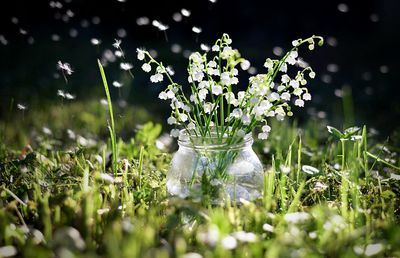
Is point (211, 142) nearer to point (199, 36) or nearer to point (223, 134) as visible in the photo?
point (223, 134)

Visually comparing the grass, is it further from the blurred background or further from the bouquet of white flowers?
the blurred background

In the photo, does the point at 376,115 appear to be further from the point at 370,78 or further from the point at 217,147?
the point at 217,147

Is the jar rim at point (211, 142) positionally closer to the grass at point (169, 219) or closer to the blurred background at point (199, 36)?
the grass at point (169, 219)

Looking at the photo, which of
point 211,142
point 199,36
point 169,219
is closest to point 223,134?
point 211,142

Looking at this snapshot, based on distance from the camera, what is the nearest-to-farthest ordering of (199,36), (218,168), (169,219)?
1. (169,219)
2. (218,168)
3. (199,36)

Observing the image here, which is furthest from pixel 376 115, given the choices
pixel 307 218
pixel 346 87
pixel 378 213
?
pixel 307 218

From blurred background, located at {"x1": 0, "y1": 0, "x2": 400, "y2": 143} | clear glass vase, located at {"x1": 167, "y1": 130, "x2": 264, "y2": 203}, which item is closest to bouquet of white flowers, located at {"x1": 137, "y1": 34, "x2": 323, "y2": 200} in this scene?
clear glass vase, located at {"x1": 167, "y1": 130, "x2": 264, "y2": 203}

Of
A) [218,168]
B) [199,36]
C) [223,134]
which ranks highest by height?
[199,36]

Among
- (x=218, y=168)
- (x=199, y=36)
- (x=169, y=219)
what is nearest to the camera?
(x=169, y=219)
